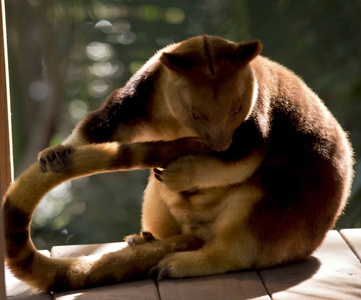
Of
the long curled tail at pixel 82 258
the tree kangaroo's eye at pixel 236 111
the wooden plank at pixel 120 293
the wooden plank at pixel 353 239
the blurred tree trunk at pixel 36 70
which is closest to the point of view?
the long curled tail at pixel 82 258

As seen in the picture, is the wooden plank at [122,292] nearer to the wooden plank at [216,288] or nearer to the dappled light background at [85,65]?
the wooden plank at [216,288]

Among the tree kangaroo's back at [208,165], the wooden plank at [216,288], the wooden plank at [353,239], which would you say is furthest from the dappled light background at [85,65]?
the wooden plank at [216,288]

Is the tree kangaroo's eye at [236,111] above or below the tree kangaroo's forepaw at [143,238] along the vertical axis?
above

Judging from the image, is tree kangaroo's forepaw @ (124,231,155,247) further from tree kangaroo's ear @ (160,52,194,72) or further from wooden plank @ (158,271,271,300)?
tree kangaroo's ear @ (160,52,194,72)

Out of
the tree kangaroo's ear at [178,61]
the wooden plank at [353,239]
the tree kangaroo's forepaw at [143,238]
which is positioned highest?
the tree kangaroo's ear at [178,61]

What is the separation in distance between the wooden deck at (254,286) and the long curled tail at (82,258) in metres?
0.06

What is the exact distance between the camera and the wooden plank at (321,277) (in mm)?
3188

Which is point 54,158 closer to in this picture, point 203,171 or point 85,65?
point 203,171

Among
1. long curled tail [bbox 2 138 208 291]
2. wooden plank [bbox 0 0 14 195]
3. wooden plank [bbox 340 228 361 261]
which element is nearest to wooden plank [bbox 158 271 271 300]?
long curled tail [bbox 2 138 208 291]

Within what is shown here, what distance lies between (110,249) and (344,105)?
309 centimetres

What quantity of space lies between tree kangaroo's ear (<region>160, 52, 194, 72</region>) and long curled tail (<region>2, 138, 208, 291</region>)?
1.11 feet

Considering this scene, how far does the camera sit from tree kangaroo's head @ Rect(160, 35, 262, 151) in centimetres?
324

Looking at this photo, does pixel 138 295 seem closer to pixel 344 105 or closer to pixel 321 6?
pixel 344 105

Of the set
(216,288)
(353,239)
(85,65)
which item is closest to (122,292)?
(216,288)
